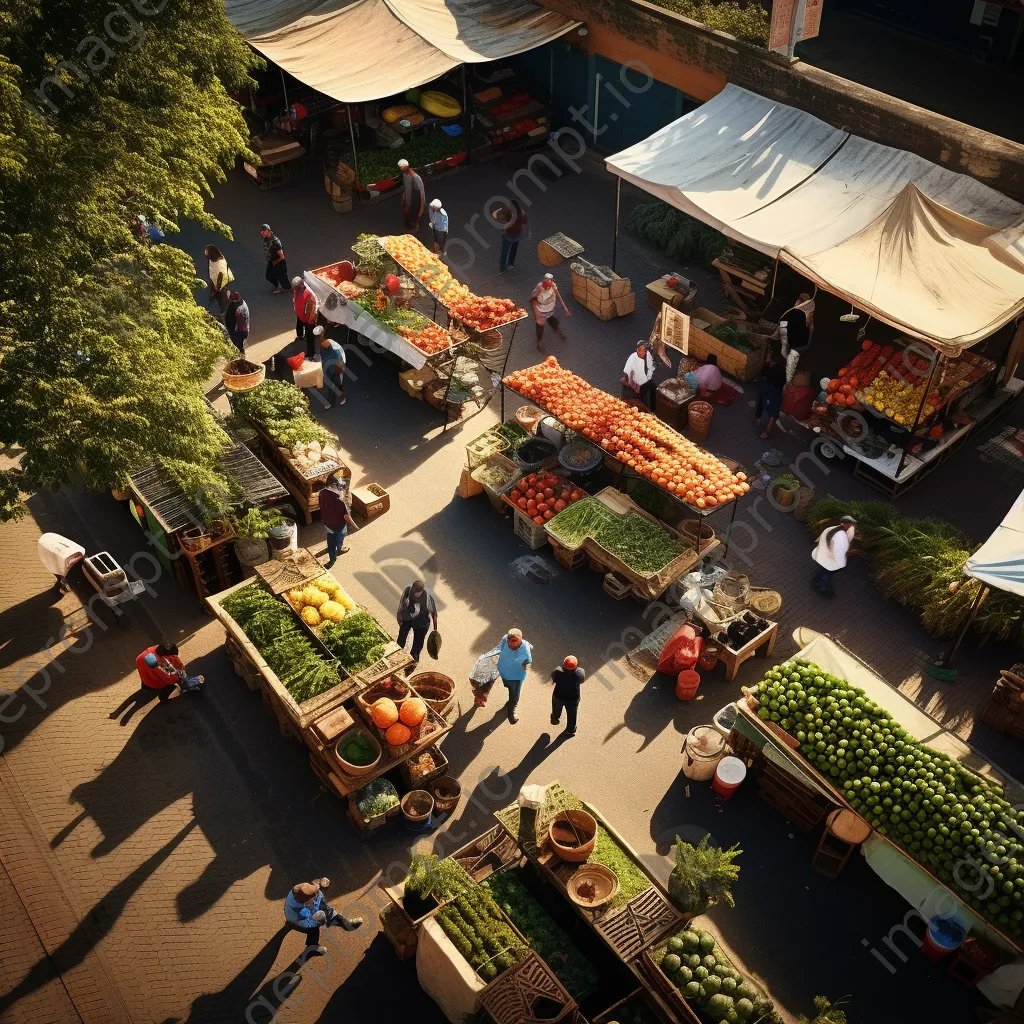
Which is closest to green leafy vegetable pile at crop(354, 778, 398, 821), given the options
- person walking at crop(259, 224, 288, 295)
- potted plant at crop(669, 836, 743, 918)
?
potted plant at crop(669, 836, 743, 918)

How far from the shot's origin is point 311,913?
10773 millimetres

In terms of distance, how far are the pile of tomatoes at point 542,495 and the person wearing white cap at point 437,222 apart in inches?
286

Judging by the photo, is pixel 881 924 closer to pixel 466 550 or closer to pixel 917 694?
pixel 917 694

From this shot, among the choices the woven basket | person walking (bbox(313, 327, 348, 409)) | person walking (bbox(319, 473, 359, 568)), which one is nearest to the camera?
person walking (bbox(319, 473, 359, 568))

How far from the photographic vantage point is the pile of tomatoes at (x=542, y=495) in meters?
15.6

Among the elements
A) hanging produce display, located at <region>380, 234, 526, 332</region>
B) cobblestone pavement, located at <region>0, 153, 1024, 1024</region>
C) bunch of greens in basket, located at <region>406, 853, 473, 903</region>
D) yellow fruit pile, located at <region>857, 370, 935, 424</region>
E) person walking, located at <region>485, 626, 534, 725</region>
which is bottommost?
cobblestone pavement, located at <region>0, 153, 1024, 1024</region>

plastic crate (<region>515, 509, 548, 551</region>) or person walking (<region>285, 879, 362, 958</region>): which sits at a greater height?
plastic crate (<region>515, 509, 548, 551</region>)

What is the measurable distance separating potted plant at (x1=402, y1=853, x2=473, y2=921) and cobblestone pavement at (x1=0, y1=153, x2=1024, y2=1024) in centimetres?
90

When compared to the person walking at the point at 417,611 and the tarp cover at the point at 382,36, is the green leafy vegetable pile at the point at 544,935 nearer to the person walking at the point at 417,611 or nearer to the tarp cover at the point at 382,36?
the person walking at the point at 417,611

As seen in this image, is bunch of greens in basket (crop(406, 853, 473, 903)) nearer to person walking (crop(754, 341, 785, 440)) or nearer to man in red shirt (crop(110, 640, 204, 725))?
man in red shirt (crop(110, 640, 204, 725))

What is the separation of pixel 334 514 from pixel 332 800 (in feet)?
13.7

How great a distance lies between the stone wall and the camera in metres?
17.1

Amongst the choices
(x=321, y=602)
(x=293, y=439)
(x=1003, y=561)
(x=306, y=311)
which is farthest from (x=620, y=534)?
(x=306, y=311)

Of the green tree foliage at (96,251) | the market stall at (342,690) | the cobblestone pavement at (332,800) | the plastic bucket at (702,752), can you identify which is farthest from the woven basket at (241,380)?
the plastic bucket at (702,752)
